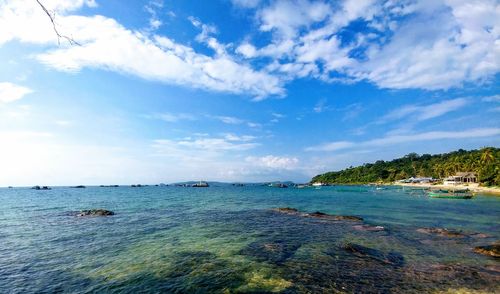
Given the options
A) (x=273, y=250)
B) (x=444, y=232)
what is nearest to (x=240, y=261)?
(x=273, y=250)

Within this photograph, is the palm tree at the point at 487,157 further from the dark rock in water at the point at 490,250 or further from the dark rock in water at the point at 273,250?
the dark rock in water at the point at 273,250

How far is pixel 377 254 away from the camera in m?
20.8

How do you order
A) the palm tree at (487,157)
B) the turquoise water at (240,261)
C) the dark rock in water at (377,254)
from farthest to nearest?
the palm tree at (487,157) → the dark rock in water at (377,254) → the turquoise water at (240,261)

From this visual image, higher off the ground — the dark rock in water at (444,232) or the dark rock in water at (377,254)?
the dark rock in water at (377,254)

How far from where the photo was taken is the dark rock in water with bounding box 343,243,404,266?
62.3 feet

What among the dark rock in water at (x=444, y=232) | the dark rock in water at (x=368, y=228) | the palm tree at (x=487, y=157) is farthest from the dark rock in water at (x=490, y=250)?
the palm tree at (x=487, y=157)

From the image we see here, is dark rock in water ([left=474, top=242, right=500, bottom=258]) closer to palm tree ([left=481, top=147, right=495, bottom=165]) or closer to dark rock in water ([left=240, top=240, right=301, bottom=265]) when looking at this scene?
dark rock in water ([left=240, top=240, right=301, bottom=265])

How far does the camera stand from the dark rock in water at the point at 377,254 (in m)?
19.0

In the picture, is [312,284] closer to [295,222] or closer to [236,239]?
[236,239]

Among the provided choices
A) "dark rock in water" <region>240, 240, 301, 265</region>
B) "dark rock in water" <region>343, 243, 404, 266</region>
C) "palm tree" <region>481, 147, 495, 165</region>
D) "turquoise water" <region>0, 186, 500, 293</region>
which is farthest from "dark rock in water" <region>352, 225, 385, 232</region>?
"palm tree" <region>481, 147, 495, 165</region>

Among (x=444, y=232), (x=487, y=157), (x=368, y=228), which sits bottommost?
(x=444, y=232)

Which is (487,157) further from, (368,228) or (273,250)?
(273,250)

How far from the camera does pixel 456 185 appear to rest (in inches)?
4700

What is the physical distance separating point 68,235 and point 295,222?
2598 centimetres
